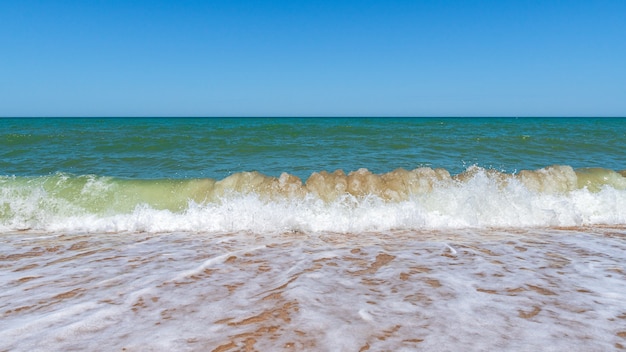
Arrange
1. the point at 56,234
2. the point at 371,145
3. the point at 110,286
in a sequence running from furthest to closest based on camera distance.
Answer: the point at 371,145, the point at 56,234, the point at 110,286

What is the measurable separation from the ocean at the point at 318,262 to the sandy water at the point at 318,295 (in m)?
0.01

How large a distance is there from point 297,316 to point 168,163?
11.1 metres

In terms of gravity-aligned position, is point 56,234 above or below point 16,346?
below

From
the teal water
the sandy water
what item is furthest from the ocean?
the teal water

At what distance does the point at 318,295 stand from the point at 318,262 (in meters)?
1.01

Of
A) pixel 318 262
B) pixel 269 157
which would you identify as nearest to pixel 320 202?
pixel 318 262

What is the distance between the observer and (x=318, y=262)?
3930mm

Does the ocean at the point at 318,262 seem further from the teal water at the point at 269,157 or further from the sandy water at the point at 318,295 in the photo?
the teal water at the point at 269,157

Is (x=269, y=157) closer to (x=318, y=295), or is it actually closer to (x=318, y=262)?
(x=318, y=262)

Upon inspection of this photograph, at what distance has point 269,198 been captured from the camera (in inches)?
278

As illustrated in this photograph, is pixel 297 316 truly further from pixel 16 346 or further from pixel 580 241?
pixel 580 241

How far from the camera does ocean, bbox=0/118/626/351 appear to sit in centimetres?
232

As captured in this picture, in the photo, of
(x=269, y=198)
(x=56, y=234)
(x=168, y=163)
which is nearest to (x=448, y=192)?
(x=269, y=198)

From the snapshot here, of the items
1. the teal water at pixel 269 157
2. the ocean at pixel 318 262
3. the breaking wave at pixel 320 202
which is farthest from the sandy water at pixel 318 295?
the teal water at pixel 269 157
